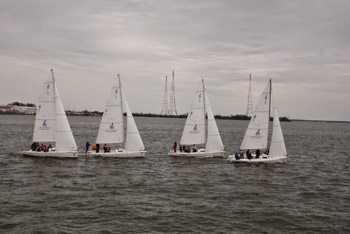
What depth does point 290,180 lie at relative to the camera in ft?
129

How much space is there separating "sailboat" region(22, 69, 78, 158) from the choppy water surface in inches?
51.8

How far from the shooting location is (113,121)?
50.1 m

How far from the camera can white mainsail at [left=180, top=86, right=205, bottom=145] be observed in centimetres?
5300

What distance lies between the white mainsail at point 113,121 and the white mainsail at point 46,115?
5.31 m

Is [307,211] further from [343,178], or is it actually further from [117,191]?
[343,178]

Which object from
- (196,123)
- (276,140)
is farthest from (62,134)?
(276,140)

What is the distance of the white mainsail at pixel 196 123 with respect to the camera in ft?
174

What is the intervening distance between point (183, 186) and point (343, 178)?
16759mm

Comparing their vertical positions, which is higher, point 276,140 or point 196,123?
point 196,123

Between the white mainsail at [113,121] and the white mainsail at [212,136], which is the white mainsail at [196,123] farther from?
the white mainsail at [113,121]

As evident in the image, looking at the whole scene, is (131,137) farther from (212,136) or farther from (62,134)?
(212,136)

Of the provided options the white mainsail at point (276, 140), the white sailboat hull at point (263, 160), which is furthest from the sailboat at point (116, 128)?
the white mainsail at point (276, 140)

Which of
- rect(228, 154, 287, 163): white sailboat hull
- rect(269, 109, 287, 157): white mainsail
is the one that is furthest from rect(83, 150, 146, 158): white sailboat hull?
rect(269, 109, 287, 157): white mainsail

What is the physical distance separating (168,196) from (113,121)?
2077 centimetres
